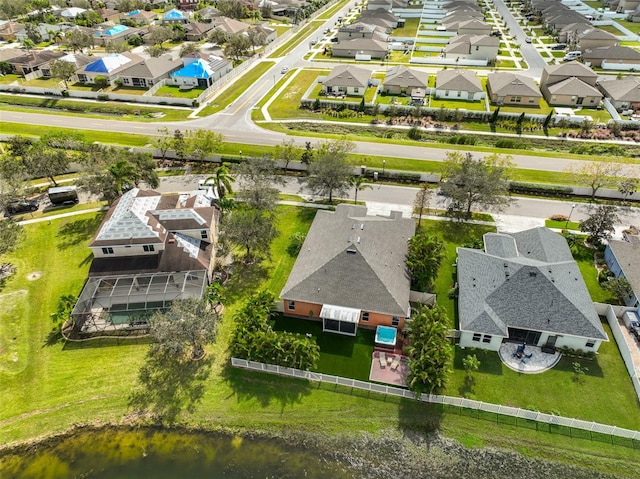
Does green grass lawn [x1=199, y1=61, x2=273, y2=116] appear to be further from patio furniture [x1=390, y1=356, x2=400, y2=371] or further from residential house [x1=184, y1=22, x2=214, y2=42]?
patio furniture [x1=390, y1=356, x2=400, y2=371]

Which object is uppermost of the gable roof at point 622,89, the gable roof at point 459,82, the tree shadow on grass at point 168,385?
the gable roof at point 622,89

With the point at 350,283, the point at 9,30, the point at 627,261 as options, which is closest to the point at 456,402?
the point at 350,283

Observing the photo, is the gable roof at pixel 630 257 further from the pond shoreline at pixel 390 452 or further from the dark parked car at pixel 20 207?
the dark parked car at pixel 20 207

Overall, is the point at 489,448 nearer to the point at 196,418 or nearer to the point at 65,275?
the point at 196,418

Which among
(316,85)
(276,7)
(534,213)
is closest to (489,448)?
(534,213)

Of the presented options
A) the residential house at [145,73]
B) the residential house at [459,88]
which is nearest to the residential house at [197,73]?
the residential house at [145,73]

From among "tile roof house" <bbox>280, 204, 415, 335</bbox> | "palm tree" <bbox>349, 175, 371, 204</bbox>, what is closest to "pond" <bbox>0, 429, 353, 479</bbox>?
"tile roof house" <bbox>280, 204, 415, 335</bbox>
